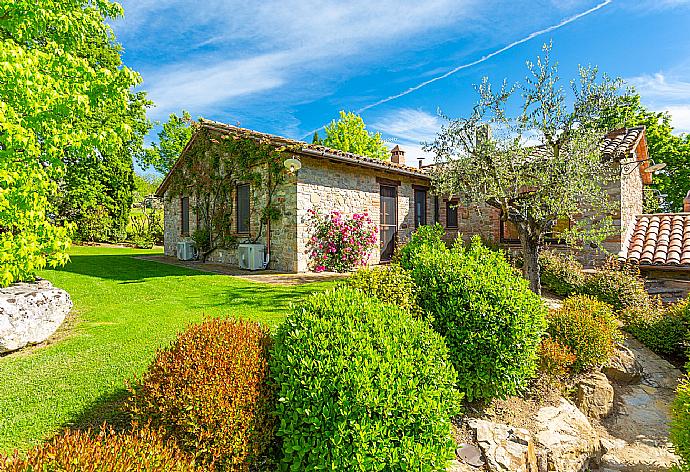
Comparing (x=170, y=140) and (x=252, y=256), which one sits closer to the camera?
(x=252, y=256)

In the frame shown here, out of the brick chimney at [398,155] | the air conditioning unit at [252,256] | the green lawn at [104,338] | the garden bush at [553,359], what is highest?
the brick chimney at [398,155]

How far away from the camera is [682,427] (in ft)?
13.0

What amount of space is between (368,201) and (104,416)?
10.9 metres

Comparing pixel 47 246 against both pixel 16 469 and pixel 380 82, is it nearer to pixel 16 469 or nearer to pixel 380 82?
pixel 16 469

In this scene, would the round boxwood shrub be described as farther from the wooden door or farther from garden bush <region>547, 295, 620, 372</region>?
the wooden door

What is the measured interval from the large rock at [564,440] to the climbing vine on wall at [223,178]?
8918 millimetres

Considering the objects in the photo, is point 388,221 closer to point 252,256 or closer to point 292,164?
point 292,164

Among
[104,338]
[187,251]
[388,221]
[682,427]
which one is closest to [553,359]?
[682,427]

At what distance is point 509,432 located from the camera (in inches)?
151

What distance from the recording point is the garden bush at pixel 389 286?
4.04 meters

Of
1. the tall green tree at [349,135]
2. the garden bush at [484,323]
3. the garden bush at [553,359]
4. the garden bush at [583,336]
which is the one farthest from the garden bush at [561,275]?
the tall green tree at [349,135]

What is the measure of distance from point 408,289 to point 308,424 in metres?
1.95

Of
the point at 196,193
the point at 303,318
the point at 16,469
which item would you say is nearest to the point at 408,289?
the point at 303,318

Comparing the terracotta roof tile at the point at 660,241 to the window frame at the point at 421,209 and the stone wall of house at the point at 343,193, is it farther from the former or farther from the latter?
the stone wall of house at the point at 343,193
